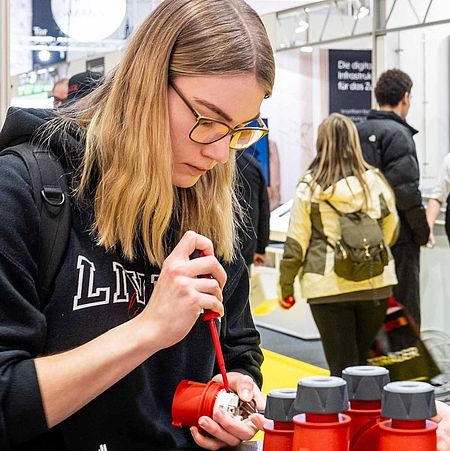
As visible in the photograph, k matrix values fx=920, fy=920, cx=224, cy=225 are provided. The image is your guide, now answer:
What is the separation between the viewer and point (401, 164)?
480 cm

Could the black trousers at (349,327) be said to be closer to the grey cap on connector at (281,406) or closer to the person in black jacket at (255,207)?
the person in black jacket at (255,207)

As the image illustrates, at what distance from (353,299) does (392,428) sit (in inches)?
137

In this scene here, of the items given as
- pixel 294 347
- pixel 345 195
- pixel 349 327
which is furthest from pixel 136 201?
pixel 294 347

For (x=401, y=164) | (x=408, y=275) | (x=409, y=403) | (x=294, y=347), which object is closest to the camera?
(x=409, y=403)

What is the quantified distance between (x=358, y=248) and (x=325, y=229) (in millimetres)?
188

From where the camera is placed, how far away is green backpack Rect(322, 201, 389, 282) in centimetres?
435

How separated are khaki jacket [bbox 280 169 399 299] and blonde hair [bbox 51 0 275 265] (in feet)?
9.69

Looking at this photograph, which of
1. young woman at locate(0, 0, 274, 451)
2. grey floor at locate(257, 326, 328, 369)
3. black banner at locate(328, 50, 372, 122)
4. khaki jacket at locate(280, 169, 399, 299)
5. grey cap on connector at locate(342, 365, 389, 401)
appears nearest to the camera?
grey cap on connector at locate(342, 365, 389, 401)

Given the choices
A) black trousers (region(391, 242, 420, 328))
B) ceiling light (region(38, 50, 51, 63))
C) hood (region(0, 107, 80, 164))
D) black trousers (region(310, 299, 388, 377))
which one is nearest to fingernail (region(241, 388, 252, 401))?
hood (region(0, 107, 80, 164))

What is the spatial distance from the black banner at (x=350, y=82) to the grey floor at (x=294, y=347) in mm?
1599

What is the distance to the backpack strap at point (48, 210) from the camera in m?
1.31

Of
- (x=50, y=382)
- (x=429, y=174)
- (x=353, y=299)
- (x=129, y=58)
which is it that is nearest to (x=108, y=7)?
(x=353, y=299)

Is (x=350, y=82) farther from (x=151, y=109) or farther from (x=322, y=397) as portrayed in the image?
(x=322, y=397)

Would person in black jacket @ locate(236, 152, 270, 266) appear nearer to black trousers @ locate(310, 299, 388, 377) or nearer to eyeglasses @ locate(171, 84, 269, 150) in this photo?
black trousers @ locate(310, 299, 388, 377)
